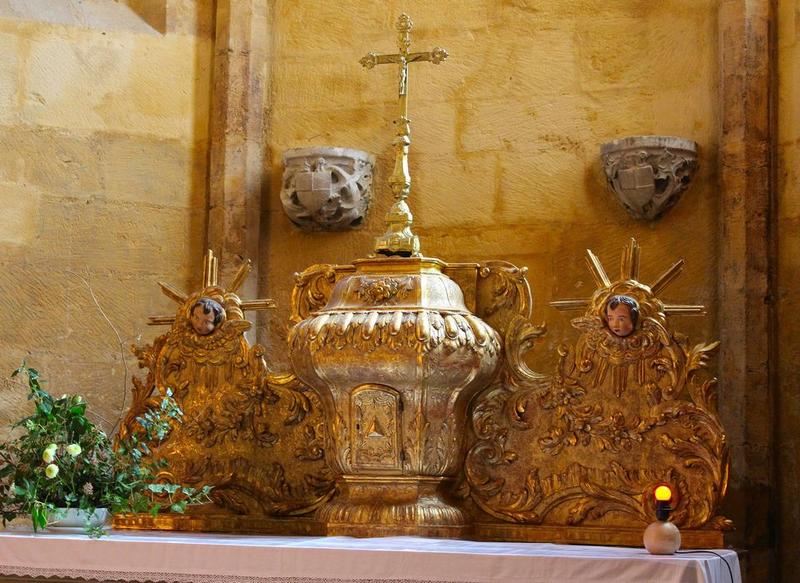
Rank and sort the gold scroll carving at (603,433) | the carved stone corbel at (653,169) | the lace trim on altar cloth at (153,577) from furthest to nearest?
the carved stone corbel at (653,169)
the gold scroll carving at (603,433)
the lace trim on altar cloth at (153,577)

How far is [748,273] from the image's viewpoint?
5.79 m

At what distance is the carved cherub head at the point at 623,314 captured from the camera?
201 inches

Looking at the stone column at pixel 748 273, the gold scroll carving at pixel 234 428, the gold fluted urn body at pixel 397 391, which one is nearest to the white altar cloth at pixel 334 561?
the gold fluted urn body at pixel 397 391

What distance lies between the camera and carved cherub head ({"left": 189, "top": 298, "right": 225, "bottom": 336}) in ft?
18.5

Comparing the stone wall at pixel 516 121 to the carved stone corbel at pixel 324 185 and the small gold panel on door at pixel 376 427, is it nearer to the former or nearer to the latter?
the carved stone corbel at pixel 324 185

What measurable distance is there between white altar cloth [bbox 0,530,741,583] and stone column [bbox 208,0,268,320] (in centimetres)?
186

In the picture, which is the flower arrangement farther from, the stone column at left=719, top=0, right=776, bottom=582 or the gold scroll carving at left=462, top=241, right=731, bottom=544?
the stone column at left=719, top=0, right=776, bottom=582

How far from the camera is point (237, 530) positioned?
18.0ft

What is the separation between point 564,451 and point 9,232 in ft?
8.20

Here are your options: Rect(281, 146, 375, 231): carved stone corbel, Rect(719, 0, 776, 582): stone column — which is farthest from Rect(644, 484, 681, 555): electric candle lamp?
Rect(281, 146, 375, 231): carved stone corbel

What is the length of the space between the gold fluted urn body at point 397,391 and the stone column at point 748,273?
1.03 m

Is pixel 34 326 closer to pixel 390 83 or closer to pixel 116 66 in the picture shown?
pixel 116 66

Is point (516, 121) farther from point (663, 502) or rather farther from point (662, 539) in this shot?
point (662, 539)

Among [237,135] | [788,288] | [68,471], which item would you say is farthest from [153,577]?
[788,288]
